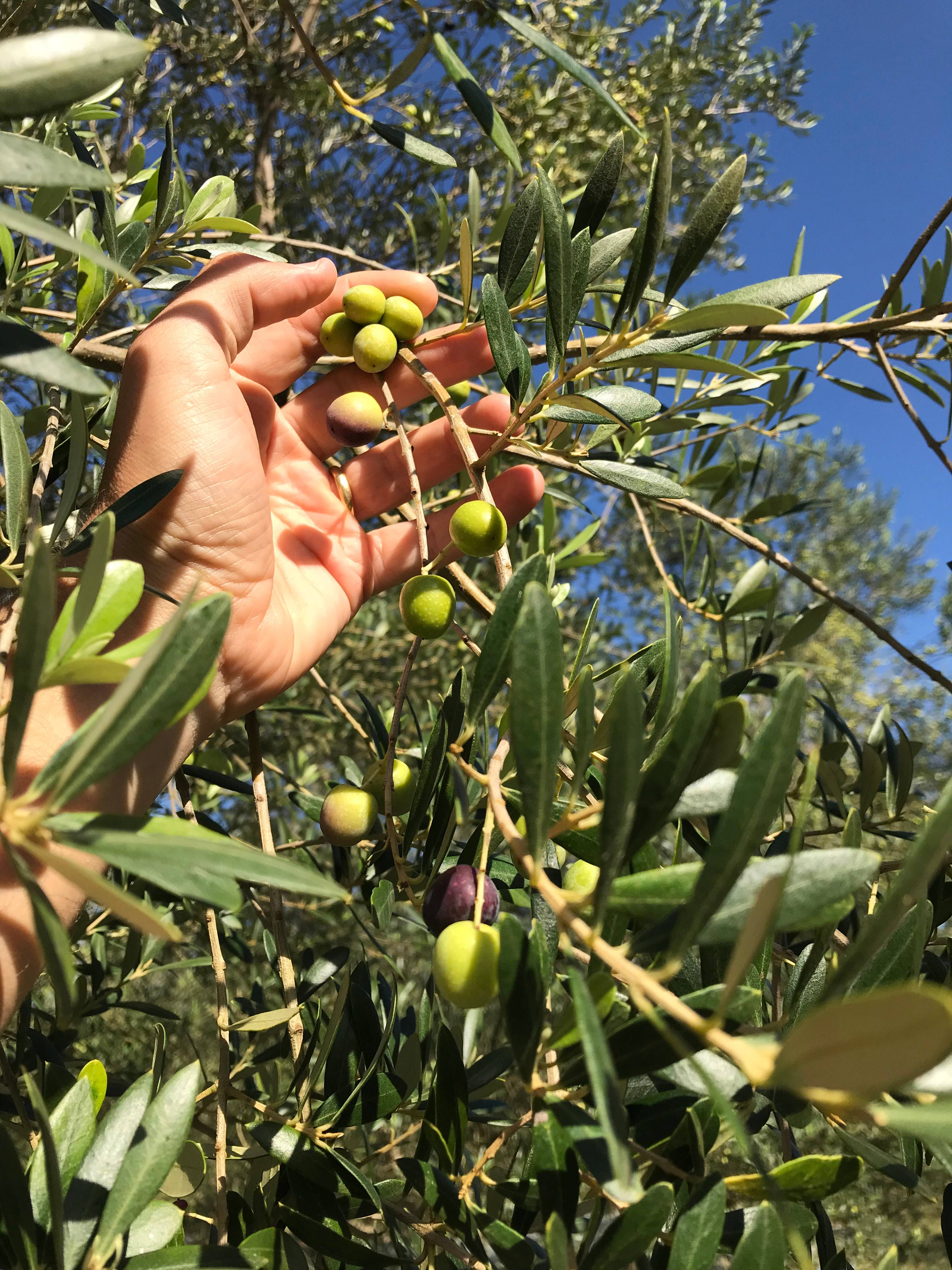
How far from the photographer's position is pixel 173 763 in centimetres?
113

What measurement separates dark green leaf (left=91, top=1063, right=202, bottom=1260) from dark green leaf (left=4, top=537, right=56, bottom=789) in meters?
0.40

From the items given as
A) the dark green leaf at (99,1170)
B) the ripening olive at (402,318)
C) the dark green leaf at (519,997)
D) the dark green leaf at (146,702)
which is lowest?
the dark green leaf at (99,1170)

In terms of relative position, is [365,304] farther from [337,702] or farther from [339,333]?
[337,702]

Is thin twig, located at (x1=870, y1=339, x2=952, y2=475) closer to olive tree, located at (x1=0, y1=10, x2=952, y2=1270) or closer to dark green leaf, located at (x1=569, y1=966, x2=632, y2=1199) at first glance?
olive tree, located at (x1=0, y1=10, x2=952, y2=1270)

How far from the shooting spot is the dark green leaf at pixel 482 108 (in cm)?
114

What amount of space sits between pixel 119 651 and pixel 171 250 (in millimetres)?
1192

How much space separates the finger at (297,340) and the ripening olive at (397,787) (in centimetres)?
84

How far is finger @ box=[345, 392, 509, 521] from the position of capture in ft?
5.81

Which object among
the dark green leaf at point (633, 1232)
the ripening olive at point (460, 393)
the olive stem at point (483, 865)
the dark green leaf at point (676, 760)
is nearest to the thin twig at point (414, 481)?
the olive stem at point (483, 865)

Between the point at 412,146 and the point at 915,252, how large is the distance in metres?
0.79

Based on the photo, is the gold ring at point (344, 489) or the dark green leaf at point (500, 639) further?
the gold ring at point (344, 489)

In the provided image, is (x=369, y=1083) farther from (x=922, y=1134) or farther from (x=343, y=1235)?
(x=922, y=1134)

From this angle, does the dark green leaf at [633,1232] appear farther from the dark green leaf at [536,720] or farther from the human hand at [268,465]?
the human hand at [268,465]

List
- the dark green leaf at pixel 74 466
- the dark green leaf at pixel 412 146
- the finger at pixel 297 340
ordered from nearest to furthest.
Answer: the dark green leaf at pixel 74 466 < the dark green leaf at pixel 412 146 < the finger at pixel 297 340
